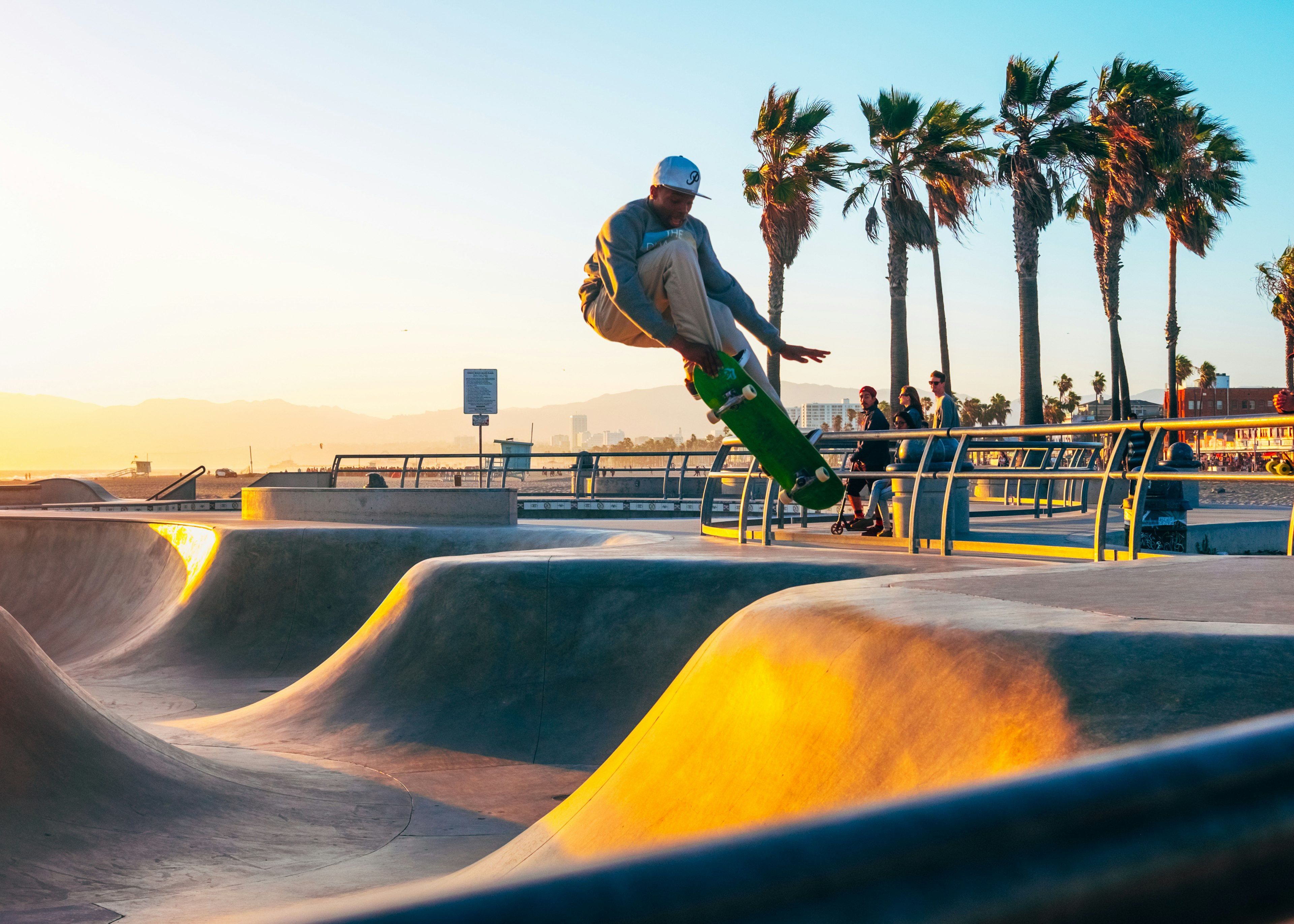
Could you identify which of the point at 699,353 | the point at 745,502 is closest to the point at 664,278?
the point at 699,353

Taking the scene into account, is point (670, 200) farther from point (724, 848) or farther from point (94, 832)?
point (724, 848)

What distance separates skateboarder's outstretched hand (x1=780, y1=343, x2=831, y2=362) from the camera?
7426 millimetres

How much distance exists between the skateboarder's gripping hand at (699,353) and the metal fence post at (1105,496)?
2.65 meters

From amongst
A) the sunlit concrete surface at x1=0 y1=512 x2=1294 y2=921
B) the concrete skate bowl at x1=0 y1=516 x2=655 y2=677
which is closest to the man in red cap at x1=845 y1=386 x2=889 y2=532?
the sunlit concrete surface at x1=0 y1=512 x2=1294 y2=921

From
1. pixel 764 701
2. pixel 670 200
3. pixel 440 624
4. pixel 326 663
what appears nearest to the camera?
pixel 764 701

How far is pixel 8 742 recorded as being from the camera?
15.2 feet

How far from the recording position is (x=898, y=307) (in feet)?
90.0

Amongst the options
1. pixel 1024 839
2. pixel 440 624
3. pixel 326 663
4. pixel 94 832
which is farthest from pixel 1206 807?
pixel 326 663

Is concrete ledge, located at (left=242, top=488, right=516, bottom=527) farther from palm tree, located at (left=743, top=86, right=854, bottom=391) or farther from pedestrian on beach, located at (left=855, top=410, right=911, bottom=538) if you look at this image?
palm tree, located at (left=743, top=86, right=854, bottom=391)

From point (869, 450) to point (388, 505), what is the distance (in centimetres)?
732

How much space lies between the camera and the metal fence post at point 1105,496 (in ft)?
22.6

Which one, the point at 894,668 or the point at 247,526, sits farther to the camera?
the point at 247,526

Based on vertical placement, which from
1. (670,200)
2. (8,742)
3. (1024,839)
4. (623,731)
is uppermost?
(670,200)

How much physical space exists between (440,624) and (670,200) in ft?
11.3
